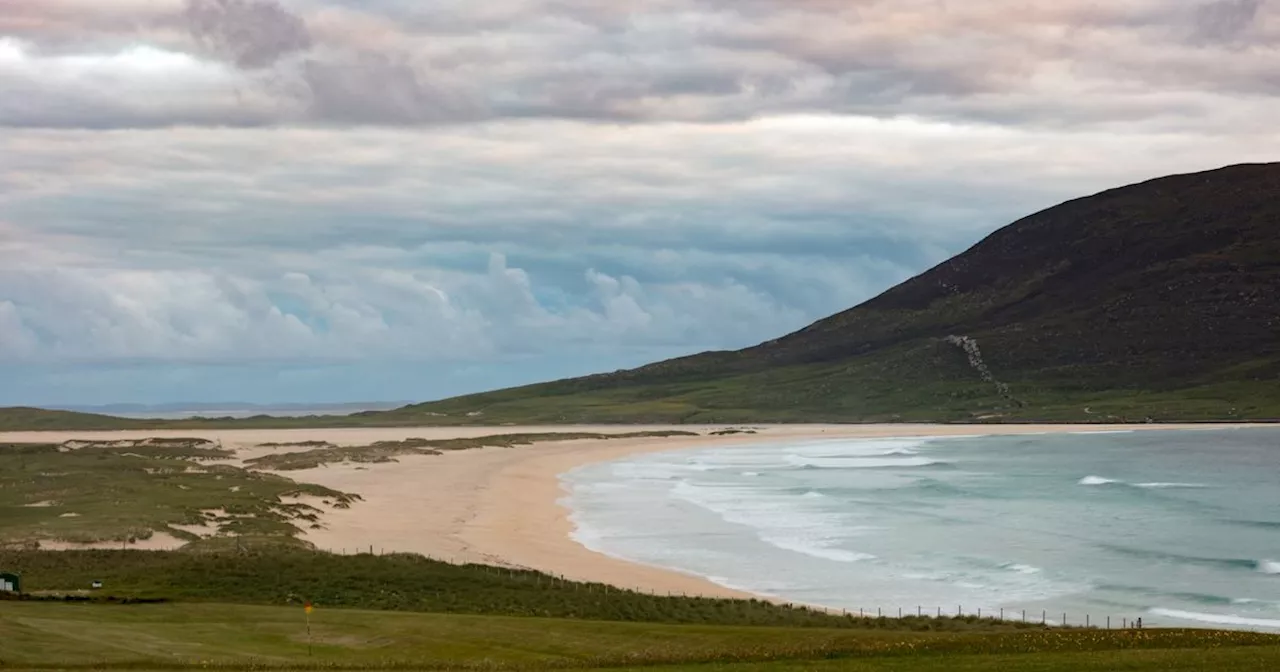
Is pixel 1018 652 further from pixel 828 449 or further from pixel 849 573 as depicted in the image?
pixel 828 449

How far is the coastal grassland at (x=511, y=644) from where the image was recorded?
3275 cm

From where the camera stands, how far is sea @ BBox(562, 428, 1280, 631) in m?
55.8

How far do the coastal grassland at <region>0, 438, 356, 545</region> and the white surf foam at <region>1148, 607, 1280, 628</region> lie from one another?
132 feet

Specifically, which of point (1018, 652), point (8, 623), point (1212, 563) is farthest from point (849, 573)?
point (8, 623)

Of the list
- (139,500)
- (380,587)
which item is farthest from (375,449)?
(380,587)

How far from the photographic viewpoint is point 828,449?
169 m

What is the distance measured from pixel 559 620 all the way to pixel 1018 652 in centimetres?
1465

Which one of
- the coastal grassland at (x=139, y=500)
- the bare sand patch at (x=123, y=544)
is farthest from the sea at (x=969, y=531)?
the bare sand patch at (x=123, y=544)

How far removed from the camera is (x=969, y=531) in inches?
3159

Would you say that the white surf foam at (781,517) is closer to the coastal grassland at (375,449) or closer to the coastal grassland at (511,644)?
the coastal grassland at (511,644)

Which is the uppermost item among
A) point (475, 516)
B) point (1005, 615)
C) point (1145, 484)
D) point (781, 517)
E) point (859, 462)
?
point (859, 462)

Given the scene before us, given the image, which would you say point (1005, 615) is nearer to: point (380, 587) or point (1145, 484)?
point (380, 587)

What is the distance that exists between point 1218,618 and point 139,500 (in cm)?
5796

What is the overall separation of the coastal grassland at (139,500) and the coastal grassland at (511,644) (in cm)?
2551
